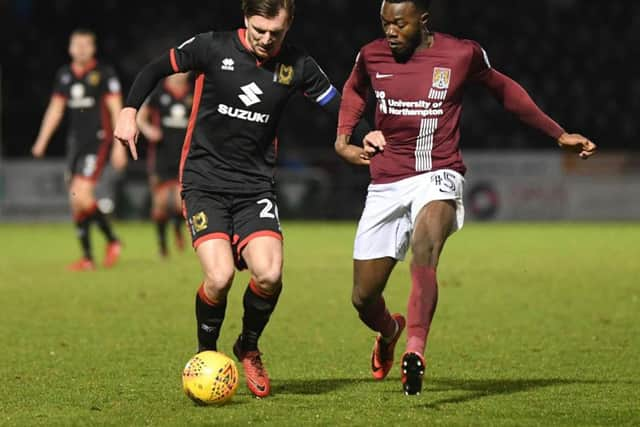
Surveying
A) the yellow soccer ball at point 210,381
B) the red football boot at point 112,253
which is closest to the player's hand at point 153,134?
the red football boot at point 112,253

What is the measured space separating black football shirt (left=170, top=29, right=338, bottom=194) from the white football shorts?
535 millimetres

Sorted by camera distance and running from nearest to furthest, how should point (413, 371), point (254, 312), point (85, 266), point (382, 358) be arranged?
point (413, 371) → point (254, 312) → point (382, 358) → point (85, 266)

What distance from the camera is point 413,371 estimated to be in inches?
218

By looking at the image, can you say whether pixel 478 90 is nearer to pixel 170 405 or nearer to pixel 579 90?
pixel 579 90

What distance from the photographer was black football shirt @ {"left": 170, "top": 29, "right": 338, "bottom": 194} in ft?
20.2

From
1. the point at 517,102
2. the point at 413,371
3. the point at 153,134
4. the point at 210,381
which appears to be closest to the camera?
the point at 413,371

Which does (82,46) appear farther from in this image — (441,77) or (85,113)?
(441,77)

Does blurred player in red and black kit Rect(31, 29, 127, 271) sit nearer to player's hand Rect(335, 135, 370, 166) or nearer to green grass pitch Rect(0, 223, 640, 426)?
green grass pitch Rect(0, 223, 640, 426)

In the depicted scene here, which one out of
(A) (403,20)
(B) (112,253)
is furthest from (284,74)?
(B) (112,253)

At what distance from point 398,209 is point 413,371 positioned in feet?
3.26

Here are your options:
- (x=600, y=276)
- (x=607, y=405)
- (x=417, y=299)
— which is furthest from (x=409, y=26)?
(x=600, y=276)

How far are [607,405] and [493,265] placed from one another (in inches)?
355

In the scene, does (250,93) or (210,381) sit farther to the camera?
(250,93)

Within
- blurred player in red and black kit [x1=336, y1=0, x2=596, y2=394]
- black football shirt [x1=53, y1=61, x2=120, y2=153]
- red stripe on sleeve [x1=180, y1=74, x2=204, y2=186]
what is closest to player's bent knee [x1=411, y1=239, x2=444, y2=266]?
blurred player in red and black kit [x1=336, y1=0, x2=596, y2=394]
